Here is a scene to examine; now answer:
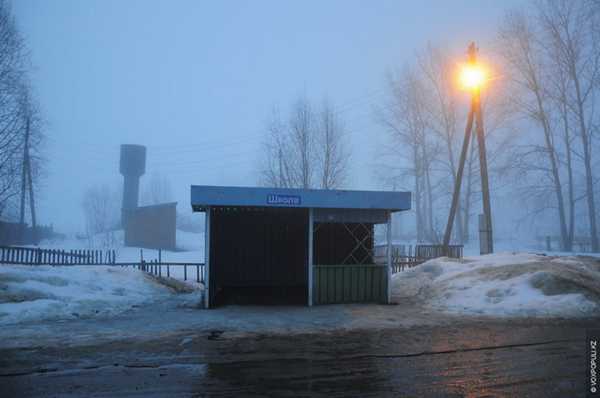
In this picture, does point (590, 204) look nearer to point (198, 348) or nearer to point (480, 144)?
point (480, 144)

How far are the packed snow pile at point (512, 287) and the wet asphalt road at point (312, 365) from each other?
2.82 meters

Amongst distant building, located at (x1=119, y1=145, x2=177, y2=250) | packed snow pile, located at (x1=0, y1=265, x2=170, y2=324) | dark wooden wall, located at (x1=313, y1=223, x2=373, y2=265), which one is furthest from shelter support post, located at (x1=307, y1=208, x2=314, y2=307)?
distant building, located at (x1=119, y1=145, x2=177, y2=250)

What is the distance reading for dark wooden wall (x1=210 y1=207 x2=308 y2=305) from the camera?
1783 cm

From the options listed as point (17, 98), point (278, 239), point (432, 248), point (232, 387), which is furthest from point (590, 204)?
point (17, 98)

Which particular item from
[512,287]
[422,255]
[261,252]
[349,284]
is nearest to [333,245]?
[261,252]

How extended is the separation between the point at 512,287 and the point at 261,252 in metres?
9.76

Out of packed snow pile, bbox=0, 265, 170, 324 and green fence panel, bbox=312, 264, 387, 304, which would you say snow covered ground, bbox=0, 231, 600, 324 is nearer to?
packed snow pile, bbox=0, 265, 170, 324

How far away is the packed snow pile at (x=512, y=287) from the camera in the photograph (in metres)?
12.5

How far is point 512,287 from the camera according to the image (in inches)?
557

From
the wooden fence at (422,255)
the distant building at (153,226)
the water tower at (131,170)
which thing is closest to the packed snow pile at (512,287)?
the wooden fence at (422,255)

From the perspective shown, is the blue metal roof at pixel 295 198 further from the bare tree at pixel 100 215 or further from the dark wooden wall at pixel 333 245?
the bare tree at pixel 100 215

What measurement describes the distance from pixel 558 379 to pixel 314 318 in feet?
21.6

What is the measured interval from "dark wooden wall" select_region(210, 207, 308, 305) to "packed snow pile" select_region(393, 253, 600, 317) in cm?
453

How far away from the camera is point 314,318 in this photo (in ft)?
38.3
